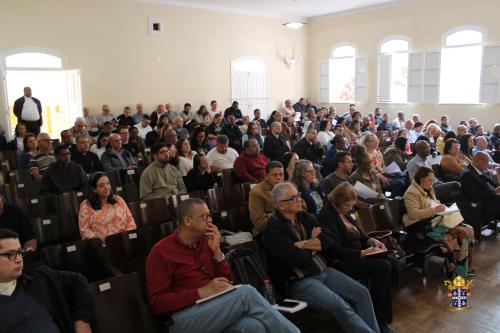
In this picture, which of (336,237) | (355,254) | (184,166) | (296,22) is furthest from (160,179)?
(296,22)

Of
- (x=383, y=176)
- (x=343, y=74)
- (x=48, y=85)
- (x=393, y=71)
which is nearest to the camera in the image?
(x=383, y=176)

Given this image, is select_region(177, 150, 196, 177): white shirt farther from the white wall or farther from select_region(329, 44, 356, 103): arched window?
select_region(329, 44, 356, 103): arched window

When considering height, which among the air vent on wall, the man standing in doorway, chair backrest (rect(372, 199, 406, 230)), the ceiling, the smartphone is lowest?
the smartphone

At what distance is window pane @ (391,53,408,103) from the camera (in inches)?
518

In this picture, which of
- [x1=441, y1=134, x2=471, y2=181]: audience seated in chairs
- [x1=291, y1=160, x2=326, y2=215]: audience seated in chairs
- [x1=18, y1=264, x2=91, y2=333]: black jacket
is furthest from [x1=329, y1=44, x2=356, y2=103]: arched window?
[x1=18, y1=264, x2=91, y2=333]: black jacket

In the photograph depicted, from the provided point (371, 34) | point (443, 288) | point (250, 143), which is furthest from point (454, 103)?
point (443, 288)

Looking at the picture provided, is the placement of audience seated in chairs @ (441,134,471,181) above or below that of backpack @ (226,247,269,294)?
above

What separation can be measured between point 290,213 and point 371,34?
12106mm

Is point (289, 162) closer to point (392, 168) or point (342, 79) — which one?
point (392, 168)

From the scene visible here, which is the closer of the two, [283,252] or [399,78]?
[283,252]

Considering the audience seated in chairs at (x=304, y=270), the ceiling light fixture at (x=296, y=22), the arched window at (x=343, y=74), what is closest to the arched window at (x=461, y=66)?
the arched window at (x=343, y=74)

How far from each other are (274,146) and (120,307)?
16.2 feet

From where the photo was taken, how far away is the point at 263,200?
3635mm

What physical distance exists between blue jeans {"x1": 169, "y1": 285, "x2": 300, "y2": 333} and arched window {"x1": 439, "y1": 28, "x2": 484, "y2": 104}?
11220 mm
